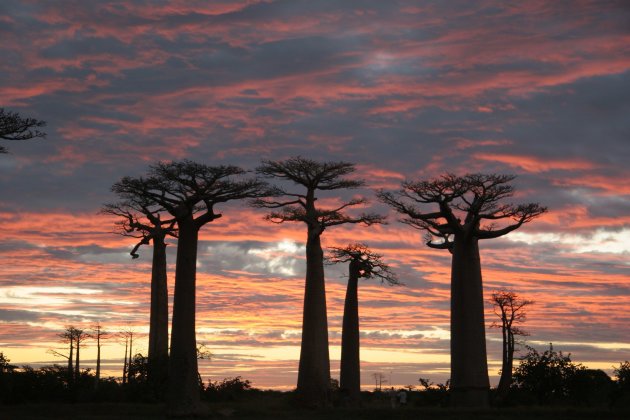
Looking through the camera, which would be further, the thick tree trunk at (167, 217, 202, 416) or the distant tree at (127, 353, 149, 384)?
the distant tree at (127, 353, 149, 384)

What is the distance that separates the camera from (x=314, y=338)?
113ft

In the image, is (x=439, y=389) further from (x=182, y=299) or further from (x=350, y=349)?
(x=182, y=299)

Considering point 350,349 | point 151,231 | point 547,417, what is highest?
point 151,231

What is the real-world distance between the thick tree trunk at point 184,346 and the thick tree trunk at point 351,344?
28.8ft

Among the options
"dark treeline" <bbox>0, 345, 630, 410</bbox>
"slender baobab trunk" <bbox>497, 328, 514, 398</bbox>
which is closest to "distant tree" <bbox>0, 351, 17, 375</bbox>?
"dark treeline" <bbox>0, 345, 630, 410</bbox>

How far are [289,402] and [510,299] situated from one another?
1476 centimetres

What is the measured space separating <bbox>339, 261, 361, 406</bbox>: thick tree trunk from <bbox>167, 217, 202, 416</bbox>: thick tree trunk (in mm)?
8776

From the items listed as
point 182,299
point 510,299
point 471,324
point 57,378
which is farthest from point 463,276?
point 57,378

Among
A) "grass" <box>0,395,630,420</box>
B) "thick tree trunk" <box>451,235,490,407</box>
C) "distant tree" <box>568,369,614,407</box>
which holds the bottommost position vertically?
"grass" <box>0,395,630,420</box>

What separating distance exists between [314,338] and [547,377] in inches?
429

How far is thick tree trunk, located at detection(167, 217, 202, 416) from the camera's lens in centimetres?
2744

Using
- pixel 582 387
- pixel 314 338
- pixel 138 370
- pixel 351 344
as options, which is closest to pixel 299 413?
pixel 314 338

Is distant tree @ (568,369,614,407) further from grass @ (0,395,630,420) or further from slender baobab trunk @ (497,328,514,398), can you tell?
grass @ (0,395,630,420)

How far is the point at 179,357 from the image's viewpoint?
27.5 metres
